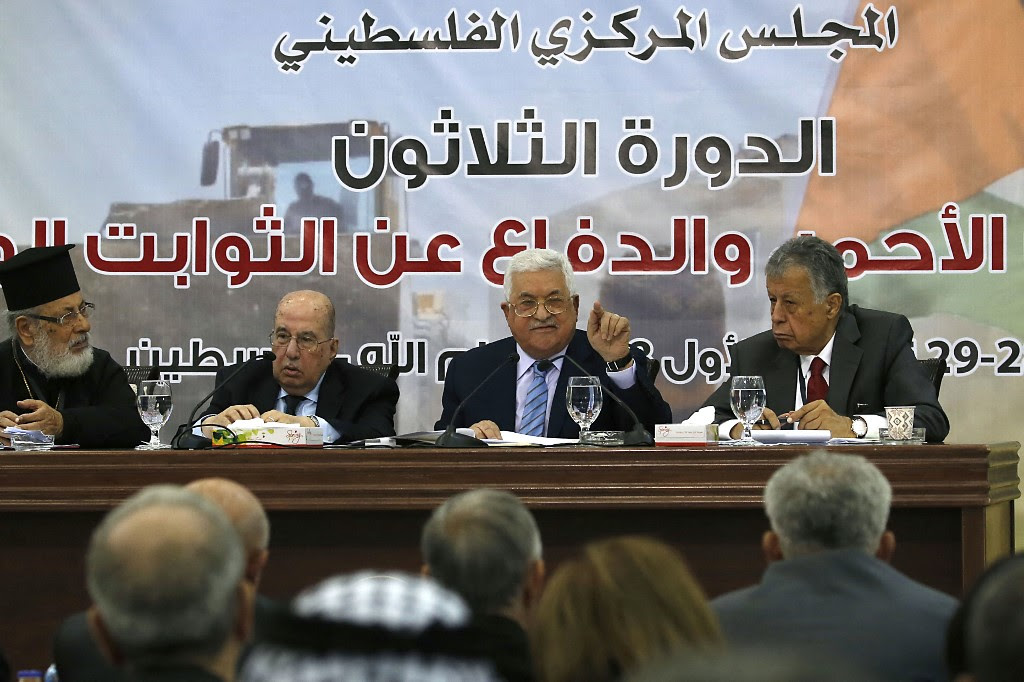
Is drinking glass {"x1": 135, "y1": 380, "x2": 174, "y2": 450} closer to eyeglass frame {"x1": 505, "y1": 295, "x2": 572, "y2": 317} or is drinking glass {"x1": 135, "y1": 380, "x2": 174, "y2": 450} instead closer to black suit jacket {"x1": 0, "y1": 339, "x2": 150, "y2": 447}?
black suit jacket {"x1": 0, "y1": 339, "x2": 150, "y2": 447}

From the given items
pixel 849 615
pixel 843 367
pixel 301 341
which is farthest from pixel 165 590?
pixel 301 341

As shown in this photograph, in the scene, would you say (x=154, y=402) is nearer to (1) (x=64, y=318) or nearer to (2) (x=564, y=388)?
(1) (x=64, y=318)

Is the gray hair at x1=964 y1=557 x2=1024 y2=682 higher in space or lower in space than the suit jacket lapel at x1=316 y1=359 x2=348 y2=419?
lower

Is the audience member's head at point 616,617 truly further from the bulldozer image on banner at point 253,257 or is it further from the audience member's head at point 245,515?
the bulldozer image on banner at point 253,257

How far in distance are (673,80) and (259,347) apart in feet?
6.94

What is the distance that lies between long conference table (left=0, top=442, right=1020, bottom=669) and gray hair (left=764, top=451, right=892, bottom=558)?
1028 mm

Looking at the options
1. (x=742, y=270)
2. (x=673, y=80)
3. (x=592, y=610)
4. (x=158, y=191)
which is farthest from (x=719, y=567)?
(x=158, y=191)

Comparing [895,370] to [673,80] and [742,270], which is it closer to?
[742,270]

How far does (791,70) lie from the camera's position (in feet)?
18.7

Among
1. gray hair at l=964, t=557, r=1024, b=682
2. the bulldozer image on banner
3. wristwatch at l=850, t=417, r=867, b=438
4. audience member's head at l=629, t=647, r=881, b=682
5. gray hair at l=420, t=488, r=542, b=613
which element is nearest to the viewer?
audience member's head at l=629, t=647, r=881, b=682

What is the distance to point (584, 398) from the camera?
12.0 ft

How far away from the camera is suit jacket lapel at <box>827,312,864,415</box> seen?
4230 millimetres

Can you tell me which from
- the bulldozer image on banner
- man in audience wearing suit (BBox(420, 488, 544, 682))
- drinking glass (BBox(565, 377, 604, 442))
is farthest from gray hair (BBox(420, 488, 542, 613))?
the bulldozer image on banner

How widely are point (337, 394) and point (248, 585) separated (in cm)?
254
